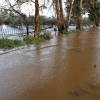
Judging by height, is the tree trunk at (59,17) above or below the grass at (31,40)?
above

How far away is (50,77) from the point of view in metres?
5.44

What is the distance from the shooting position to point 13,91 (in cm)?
452

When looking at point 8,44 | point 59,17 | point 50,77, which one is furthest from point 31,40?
point 59,17

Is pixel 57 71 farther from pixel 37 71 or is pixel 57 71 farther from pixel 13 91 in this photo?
pixel 13 91

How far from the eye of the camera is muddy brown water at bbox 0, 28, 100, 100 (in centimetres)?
431

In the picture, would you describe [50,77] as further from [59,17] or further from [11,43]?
[59,17]

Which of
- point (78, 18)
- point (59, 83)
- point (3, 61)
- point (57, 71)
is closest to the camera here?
point (59, 83)

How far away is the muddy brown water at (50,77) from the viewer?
431 cm

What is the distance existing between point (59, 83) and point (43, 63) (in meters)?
2.09

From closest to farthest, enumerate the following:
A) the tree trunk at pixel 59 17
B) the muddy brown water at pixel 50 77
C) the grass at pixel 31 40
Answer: the muddy brown water at pixel 50 77, the grass at pixel 31 40, the tree trunk at pixel 59 17

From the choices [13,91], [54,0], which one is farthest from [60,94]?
[54,0]

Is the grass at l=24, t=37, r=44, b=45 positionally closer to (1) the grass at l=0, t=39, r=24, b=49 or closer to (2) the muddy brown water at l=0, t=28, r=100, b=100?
(1) the grass at l=0, t=39, r=24, b=49

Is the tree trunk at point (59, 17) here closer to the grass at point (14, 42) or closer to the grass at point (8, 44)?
the grass at point (14, 42)

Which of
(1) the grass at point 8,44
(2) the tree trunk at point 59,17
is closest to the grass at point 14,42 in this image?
(1) the grass at point 8,44
